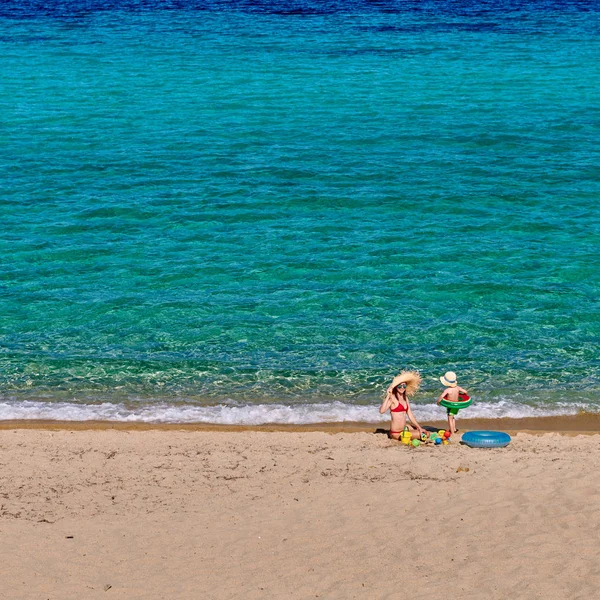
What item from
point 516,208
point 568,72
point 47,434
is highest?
point 568,72

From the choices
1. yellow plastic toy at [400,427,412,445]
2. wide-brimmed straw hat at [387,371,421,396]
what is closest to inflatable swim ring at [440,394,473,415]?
wide-brimmed straw hat at [387,371,421,396]

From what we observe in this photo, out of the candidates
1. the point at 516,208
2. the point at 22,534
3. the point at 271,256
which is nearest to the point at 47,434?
the point at 22,534

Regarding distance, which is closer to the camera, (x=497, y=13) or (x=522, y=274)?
(x=522, y=274)

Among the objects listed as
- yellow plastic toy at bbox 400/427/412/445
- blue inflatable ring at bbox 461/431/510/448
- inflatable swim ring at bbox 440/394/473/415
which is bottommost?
yellow plastic toy at bbox 400/427/412/445

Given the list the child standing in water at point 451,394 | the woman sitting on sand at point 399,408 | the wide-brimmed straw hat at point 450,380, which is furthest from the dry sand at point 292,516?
the wide-brimmed straw hat at point 450,380

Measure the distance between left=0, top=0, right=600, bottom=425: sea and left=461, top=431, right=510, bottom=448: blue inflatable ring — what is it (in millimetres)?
1650

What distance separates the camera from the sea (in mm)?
18641

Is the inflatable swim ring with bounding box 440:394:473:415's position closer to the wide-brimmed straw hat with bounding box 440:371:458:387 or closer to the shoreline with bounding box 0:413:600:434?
the wide-brimmed straw hat with bounding box 440:371:458:387

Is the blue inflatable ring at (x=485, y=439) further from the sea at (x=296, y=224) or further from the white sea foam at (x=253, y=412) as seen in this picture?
the sea at (x=296, y=224)

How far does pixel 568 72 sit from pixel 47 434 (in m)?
29.7

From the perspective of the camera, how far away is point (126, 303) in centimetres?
2164

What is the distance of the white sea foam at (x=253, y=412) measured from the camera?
17.3 metres

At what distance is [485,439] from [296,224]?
11442mm

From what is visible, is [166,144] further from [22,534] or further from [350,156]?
[22,534]
